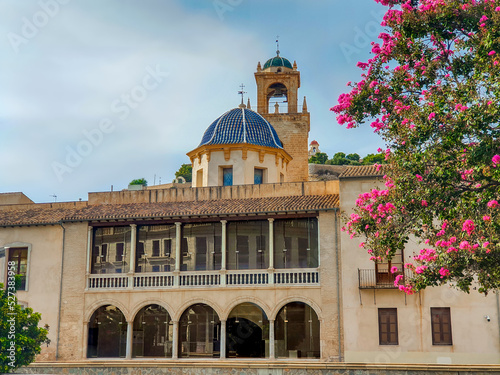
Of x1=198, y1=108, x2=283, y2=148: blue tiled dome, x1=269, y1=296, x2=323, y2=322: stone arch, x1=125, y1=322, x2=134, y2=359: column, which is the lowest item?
x1=125, y1=322, x2=134, y2=359: column

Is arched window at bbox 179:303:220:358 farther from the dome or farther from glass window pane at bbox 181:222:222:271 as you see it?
the dome

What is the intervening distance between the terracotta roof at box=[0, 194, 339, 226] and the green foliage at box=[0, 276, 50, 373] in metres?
7.91

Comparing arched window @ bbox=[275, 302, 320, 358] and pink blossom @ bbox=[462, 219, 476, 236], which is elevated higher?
pink blossom @ bbox=[462, 219, 476, 236]

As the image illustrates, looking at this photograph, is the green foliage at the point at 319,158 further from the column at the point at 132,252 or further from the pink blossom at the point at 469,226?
the pink blossom at the point at 469,226

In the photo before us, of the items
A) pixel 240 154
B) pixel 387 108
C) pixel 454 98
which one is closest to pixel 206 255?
pixel 240 154

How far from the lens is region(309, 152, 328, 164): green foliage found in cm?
9433

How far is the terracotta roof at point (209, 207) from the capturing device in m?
29.6

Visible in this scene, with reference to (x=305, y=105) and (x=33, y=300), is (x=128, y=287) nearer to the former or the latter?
(x=33, y=300)

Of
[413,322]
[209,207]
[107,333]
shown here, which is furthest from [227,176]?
[413,322]

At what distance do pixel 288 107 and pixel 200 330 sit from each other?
86.9 ft

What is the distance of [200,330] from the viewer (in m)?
32.5

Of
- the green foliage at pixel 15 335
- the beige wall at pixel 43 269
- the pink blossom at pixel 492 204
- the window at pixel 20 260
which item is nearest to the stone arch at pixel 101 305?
the beige wall at pixel 43 269

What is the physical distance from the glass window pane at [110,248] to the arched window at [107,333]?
6.07ft

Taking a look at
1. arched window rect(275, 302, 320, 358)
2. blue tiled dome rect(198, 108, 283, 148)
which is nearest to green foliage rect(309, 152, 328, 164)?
blue tiled dome rect(198, 108, 283, 148)
